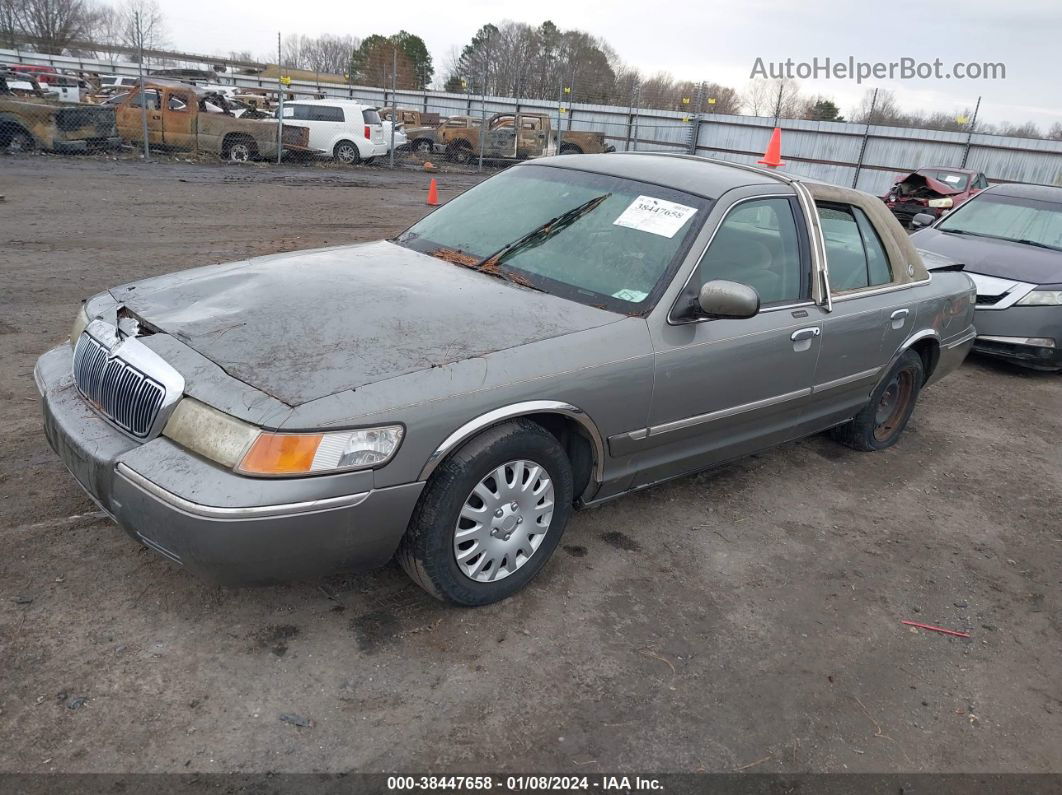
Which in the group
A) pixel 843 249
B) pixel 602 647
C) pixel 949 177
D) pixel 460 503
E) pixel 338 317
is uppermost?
pixel 949 177

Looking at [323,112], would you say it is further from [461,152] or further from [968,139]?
[968,139]

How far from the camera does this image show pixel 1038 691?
9.63 feet

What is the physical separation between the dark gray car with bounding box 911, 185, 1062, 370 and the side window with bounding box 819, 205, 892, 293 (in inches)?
110

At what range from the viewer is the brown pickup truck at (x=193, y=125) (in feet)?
56.1

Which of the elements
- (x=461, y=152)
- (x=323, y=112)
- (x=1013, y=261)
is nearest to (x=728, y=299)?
(x=1013, y=261)

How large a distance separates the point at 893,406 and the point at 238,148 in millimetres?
16945

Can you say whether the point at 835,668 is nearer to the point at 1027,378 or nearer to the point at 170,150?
the point at 1027,378

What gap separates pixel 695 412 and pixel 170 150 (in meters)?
17.6

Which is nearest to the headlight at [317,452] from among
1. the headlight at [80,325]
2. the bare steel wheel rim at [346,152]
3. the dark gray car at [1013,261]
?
the headlight at [80,325]

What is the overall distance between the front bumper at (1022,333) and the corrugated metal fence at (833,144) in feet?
42.1

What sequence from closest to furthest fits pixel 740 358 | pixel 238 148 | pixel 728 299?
1. pixel 728 299
2. pixel 740 358
3. pixel 238 148

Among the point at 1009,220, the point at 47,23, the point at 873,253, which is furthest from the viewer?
the point at 47,23

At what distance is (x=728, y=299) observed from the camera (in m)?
3.20

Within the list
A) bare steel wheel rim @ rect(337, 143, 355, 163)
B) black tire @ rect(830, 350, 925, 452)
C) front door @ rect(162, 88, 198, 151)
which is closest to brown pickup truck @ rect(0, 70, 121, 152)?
front door @ rect(162, 88, 198, 151)
